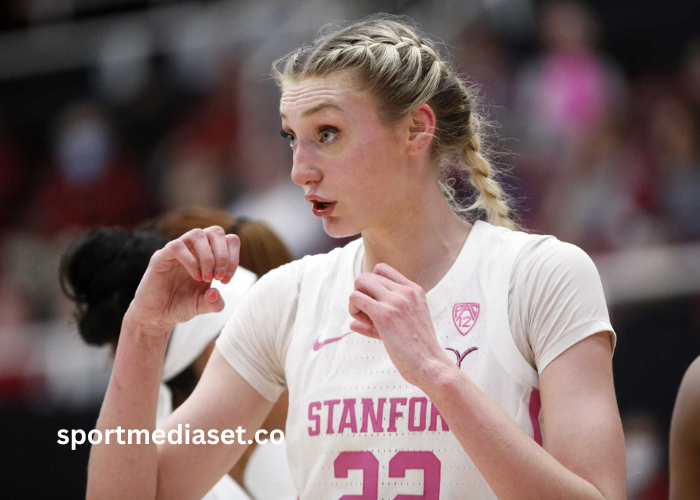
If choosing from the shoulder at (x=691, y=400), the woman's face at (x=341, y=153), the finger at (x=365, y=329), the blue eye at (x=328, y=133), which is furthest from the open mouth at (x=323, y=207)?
the shoulder at (x=691, y=400)

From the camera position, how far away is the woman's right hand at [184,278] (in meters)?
2.32

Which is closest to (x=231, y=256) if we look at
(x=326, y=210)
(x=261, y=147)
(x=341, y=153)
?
(x=326, y=210)

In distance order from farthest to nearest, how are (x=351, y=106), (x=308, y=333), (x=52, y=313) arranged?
(x=52, y=313)
(x=308, y=333)
(x=351, y=106)

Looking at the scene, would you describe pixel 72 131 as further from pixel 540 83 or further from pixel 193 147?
pixel 540 83

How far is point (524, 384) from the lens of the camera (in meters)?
2.28

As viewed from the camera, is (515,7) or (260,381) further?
(515,7)

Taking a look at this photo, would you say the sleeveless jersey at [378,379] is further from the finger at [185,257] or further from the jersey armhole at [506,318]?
the finger at [185,257]

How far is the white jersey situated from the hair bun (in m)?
0.70

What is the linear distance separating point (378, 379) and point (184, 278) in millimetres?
562

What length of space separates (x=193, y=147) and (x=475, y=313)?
5730mm

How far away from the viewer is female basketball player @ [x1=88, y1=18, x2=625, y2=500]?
82.8 inches

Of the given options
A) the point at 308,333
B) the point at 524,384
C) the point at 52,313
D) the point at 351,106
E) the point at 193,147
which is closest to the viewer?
the point at 524,384

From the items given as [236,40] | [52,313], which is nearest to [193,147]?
[236,40]

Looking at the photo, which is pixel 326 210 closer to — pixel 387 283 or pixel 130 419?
pixel 387 283
